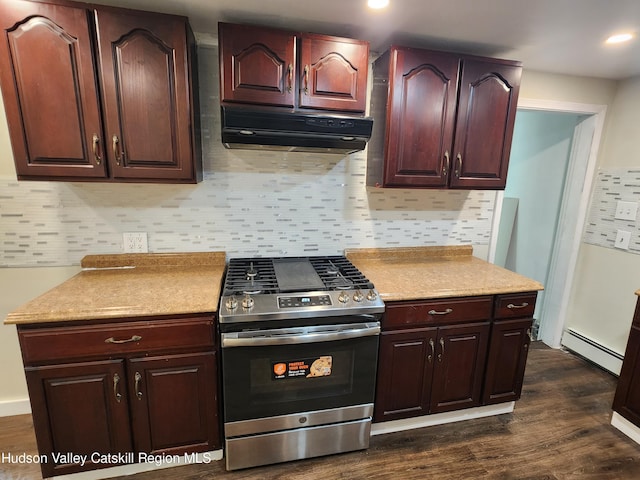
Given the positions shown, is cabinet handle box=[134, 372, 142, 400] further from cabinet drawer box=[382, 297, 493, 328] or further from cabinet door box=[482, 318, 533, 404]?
cabinet door box=[482, 318, 533, 404]

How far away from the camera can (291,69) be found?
1705 mm

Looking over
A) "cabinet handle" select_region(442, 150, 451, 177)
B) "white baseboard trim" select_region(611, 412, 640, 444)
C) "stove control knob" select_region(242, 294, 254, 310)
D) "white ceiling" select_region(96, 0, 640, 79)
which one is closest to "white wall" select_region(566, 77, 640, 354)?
"white ceiling" select_region(96, 0, 640, 79)

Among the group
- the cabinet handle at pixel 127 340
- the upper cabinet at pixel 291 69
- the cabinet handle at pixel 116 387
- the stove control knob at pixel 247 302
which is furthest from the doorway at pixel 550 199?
the cabinet handle at pixel 116 387

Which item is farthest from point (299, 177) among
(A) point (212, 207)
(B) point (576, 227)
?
(B) point (576, 227)

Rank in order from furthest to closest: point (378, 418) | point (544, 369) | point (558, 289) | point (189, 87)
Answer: point (558, 289) < point (544, 369) < point (378, 418) < point (189, 87)

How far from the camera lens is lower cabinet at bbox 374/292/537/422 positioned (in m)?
1.82

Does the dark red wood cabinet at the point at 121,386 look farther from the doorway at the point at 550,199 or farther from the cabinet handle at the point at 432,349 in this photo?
the doorway at the point at 550,199

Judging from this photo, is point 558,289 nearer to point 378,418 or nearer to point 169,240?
point 378,418

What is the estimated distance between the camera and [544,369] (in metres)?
2.71

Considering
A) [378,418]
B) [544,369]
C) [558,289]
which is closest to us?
[378,418]

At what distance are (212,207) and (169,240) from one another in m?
0.34

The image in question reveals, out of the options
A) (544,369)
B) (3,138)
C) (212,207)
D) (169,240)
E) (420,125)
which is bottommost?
(544,369)

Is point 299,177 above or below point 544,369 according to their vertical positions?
above

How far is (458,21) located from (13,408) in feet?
11.2
